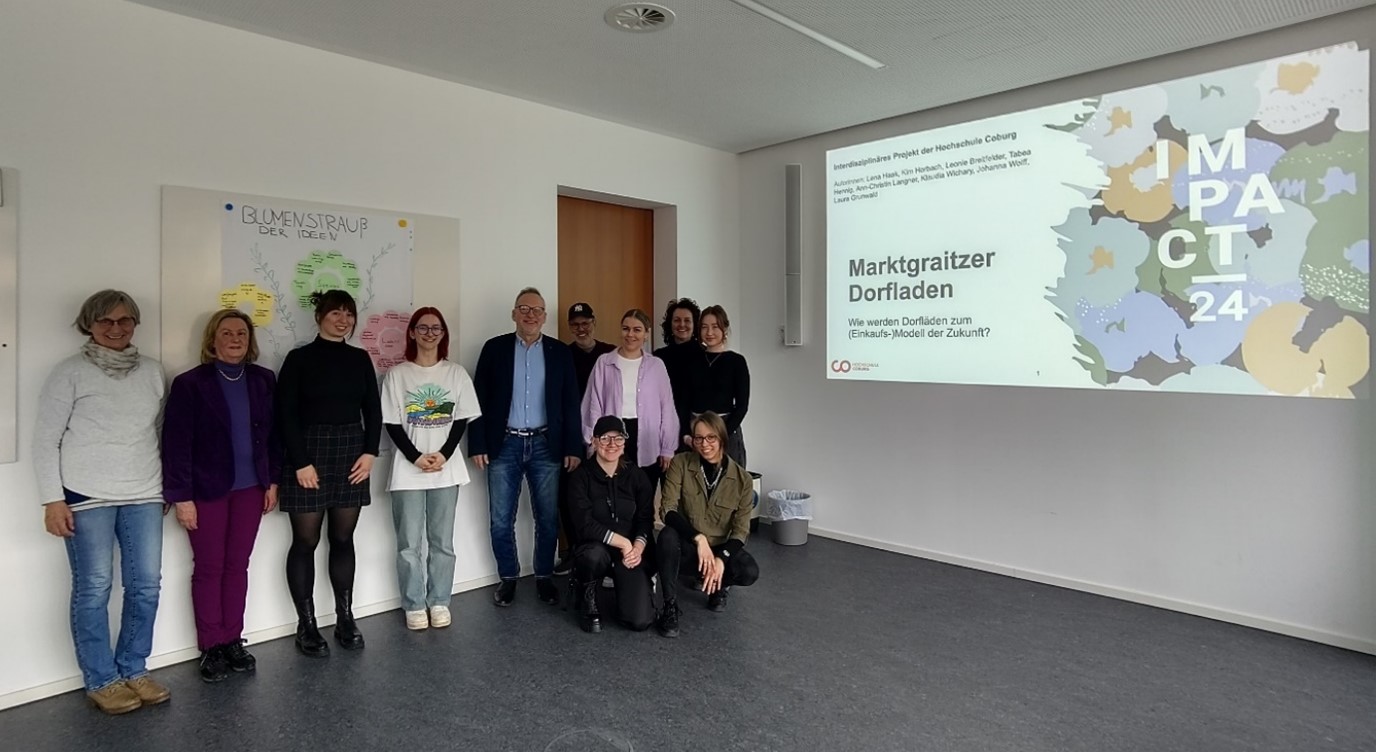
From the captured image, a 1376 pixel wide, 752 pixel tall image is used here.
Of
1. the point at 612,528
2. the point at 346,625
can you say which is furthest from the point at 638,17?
the point at 346,625

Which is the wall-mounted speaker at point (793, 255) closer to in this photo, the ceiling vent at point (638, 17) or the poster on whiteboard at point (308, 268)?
the ceiling vent at point (638, 17)

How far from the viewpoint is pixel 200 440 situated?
9.62 feet

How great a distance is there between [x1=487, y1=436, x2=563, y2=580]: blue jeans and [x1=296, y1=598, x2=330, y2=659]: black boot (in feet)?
2.87

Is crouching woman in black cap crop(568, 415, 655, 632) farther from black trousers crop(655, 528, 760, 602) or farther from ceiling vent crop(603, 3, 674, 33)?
ceiling vent crop(603, 3, 674, 33)

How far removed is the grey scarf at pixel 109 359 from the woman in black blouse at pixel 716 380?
2.61m

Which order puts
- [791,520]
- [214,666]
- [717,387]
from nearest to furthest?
[214,666] < [717,387] < [791,520]

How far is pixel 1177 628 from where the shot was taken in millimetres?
3508

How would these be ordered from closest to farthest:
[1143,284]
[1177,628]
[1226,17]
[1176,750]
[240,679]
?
[1176,750] → [240,679] → [1226,17] → [1177,628] → [1143,284]

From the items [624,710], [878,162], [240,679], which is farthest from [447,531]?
[878,162]

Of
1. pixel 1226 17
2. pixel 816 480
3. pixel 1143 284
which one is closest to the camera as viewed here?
pixel 1226 17

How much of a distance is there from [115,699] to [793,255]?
4108 mm

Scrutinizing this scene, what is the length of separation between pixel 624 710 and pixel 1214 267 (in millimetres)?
3193

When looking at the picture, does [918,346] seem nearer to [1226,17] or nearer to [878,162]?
[878,162]

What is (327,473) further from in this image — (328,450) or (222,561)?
(222,561)
